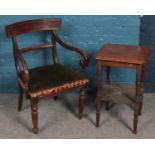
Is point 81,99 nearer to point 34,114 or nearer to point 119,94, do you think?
point 119,94

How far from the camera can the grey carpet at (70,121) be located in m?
2.39

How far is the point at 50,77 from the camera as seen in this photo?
2365 mm

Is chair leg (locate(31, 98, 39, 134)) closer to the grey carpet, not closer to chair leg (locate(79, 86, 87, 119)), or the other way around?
the grey carpet

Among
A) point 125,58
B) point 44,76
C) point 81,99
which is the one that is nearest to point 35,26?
point 44,76

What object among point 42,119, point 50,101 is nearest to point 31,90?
point 42,119

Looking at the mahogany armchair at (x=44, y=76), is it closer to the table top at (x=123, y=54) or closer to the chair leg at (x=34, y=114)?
the chair leg at (x=34, y=114)

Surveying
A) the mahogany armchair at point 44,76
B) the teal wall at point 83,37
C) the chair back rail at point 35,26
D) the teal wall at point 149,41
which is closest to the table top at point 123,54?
the mahogany armchair at point 44,76

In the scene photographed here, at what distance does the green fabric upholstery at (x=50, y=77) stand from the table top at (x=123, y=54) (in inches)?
12.1

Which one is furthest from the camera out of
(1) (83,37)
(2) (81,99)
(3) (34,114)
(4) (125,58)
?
(1) (83,37)

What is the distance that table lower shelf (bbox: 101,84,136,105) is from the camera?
2387mm

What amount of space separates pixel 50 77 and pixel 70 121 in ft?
1.55

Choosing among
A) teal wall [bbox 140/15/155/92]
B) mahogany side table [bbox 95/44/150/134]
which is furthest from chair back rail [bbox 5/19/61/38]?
teal wall [bbox 140/15/155/92]

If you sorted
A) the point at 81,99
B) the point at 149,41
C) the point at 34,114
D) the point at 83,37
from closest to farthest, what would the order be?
the point at 34,114 < the point at 81,99 < the point at 83,37 < the point at 149,41
